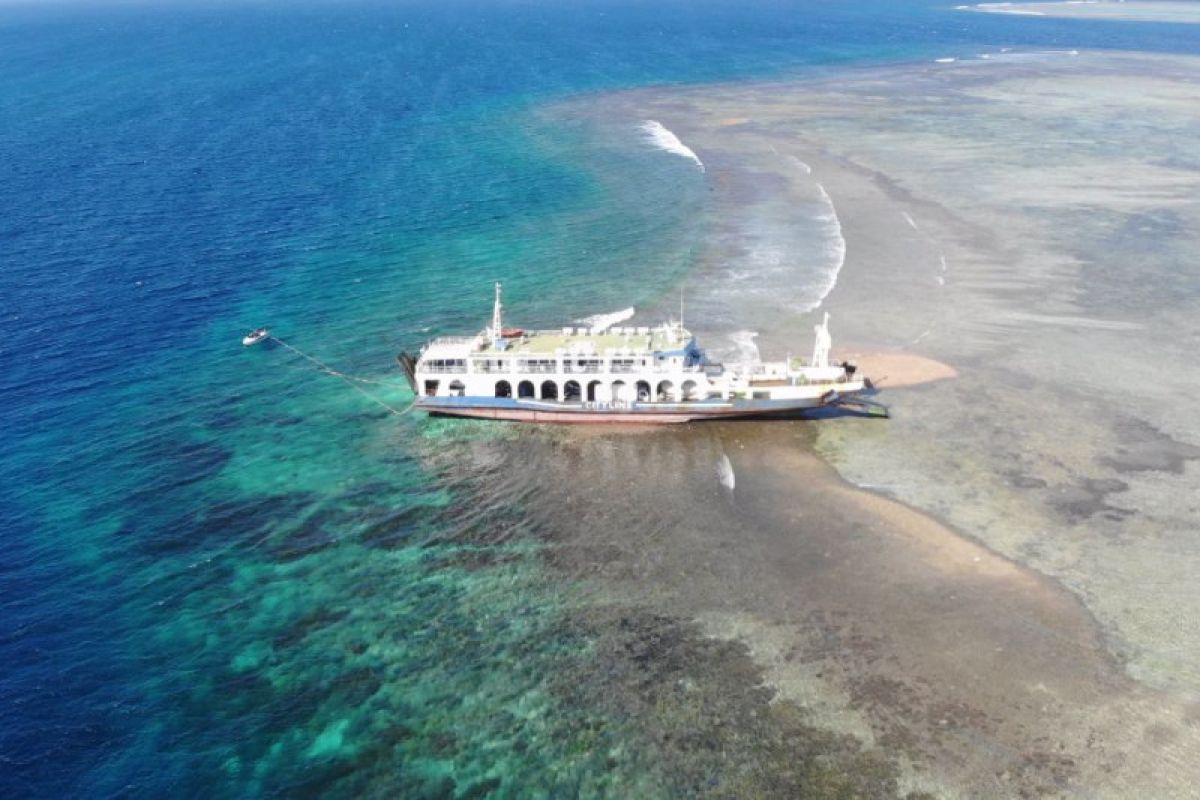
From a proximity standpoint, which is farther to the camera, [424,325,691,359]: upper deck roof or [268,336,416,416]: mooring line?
[268,336,416,416]: mooring line

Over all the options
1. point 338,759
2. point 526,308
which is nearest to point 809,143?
point 526,308

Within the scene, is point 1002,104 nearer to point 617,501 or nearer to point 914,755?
point 617,501

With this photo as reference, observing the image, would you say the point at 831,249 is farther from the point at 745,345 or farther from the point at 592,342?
the point at 592,342

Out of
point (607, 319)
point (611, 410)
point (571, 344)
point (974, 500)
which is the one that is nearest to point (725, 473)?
point (611, 410)

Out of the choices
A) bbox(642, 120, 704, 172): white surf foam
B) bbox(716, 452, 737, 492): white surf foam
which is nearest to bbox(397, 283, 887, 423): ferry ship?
bbox(716, 452, 737, 492): white surf foam

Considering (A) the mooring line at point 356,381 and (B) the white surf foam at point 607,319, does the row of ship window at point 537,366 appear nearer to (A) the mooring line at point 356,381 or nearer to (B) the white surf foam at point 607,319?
(A) the mooring line at point 356,381

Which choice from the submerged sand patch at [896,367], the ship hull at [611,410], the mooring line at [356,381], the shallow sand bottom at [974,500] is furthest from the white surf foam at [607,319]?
the submerged sand patch at [896,367]

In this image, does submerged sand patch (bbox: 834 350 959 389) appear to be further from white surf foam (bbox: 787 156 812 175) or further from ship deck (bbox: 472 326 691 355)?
white surf foam (bbox: 787 156 812 175)
